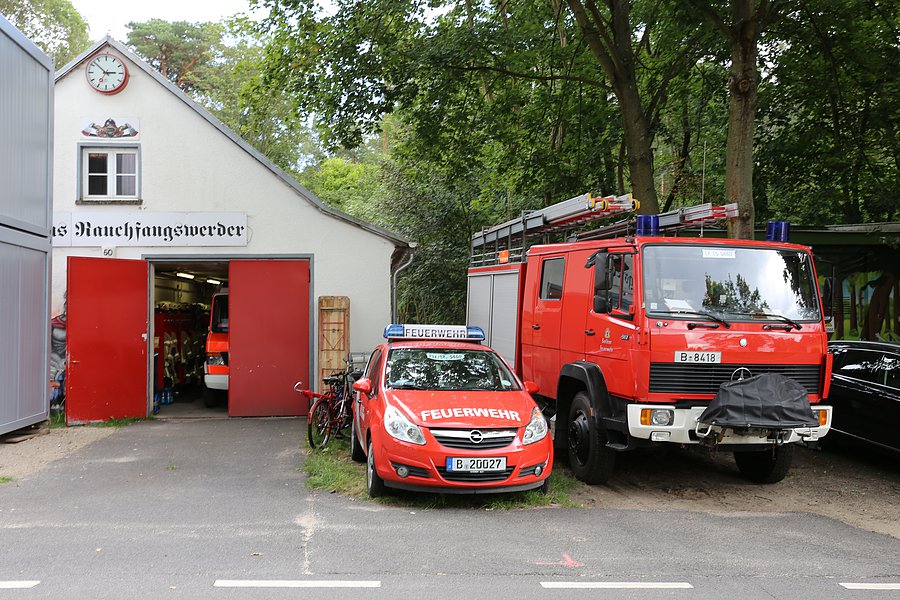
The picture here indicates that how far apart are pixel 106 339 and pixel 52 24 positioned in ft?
99.0

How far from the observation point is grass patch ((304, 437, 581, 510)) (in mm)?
7344

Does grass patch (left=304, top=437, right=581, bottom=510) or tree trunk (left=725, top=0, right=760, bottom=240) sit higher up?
tree trunk (left=725, top=0, right=760, bottom=240)

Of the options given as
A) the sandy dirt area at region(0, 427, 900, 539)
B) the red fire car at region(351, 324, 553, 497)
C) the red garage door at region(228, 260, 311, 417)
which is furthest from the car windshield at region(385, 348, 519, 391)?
the red garage door at region(228, 260, 311, 417)

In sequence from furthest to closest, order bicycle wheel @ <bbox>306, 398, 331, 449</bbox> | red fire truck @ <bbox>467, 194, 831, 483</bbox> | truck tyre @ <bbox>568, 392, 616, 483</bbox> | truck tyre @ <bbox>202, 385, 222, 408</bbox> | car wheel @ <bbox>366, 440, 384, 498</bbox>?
truck tyre @ <bbox>202, 385, 222, 408</bbox>, bicycle wheel @ <bbox>306, 398, 331, 449</bbox>, truck tyre @ <bbox>568, 392, 616, 483</bbox>, car wheel @ <bbox>366, 440, 384, 498</bbox>, red fire truck @ <bbox>467, 194, 831, 483</bbox>

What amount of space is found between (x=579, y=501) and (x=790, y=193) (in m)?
12.8

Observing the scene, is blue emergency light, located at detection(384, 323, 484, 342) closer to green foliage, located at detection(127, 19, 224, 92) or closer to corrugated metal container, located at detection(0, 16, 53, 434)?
corrugated metal container, located at detection(0, 16, 53, 434)

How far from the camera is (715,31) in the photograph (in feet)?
41.9

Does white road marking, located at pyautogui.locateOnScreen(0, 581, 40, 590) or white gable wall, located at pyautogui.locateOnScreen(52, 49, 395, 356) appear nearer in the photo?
white road marking, located at pyautogui.locateOnScreen(0, 581, 40, 590)

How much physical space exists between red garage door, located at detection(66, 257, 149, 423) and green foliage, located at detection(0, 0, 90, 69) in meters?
27.3

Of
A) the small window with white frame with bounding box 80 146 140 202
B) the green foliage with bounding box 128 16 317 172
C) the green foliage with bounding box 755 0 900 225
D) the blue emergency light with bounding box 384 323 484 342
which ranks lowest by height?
the blue emergency light with bounding box 384 323 484 342

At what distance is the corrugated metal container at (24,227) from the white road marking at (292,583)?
6.91m

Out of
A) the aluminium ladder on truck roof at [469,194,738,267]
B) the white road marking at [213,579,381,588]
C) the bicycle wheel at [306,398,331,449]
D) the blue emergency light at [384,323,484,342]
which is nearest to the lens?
the white road marking at [213,579,381,588]

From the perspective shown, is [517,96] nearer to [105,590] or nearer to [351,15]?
[351,15]

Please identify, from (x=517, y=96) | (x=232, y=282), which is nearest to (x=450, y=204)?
(x=517, y=96)
